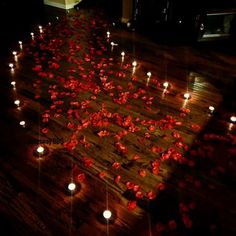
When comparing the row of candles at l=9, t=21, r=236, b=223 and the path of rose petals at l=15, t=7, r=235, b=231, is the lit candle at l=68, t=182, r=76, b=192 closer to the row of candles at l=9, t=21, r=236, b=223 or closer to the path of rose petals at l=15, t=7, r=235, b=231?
the row of candles at l=9, t=21, r=236, b=223

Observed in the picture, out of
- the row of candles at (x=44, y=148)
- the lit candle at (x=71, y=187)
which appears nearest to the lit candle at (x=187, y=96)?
the row of candles at (x=44, y=148)

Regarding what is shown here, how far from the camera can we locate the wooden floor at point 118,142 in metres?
2.08

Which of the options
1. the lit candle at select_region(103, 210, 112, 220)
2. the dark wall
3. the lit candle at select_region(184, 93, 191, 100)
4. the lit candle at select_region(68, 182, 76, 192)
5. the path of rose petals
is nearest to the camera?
the lit candle at select_region(103, 210, 112, 220)

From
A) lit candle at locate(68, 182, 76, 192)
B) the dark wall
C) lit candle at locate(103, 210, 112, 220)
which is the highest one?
the dark wall

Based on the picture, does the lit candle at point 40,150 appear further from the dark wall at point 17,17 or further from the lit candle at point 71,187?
the dark wall at point 17,17

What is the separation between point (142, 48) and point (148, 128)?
1956 mm

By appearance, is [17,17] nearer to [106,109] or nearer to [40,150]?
[106,109]

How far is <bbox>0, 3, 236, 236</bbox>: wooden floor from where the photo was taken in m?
2.08

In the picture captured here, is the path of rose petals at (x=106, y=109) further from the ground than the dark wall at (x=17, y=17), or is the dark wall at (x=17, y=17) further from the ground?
the dark wall at (x=17, y=17)

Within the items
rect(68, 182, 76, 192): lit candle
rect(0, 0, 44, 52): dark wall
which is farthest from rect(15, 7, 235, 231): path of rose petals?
rect(0, 0, 44, 52): dark wall

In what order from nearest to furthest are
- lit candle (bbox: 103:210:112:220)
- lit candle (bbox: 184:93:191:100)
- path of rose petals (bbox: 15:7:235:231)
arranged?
lit candle (bbox: 103:210:112:220) → path of rose petals (bbox: 15:7:235:231) → lit candle (bbox: 184:93:191:100)

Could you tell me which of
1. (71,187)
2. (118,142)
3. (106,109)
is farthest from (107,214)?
(106,109)

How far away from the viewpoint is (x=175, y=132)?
278cm

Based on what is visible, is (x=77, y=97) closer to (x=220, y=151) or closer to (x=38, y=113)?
(x=38, y=113)
